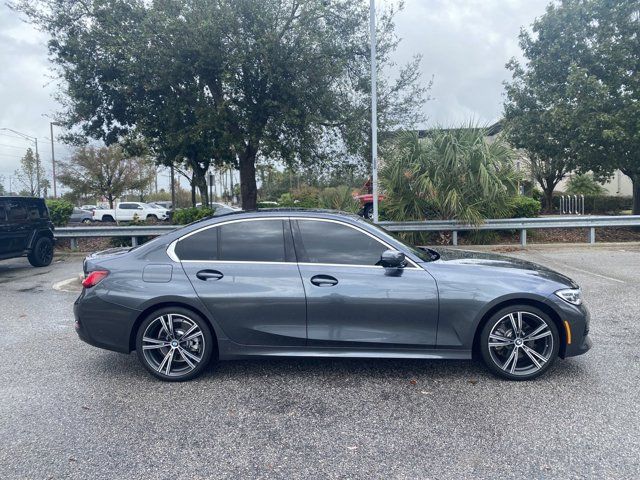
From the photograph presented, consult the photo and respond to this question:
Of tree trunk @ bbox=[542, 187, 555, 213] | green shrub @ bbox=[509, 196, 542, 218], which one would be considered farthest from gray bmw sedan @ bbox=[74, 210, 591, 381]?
tree trunk @ bbox=[542, 187, 555, 213]

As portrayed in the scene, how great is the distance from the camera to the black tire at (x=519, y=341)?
13.9 ft

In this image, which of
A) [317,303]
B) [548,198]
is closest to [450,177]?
[317,303]

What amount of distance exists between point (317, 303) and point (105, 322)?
6.34 ft

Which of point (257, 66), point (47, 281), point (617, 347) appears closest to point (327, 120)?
point (257, 66)

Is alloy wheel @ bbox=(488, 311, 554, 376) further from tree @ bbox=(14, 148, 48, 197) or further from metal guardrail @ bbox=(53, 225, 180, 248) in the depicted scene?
tree @ bbox=(14, 148, 48, 197)

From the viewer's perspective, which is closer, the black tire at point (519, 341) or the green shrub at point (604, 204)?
the black tire at point (519, 341)

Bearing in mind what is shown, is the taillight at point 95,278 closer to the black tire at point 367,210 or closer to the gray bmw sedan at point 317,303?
the gray bmw sedan at point 317,303

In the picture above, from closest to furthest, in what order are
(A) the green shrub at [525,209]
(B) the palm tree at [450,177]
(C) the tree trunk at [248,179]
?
(B) the palm tree at [450,177] < (A) the green shrub at [525,209] < (C) the tree trunk at [248,179]

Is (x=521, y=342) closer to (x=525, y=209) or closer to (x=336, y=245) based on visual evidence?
(x=336, y=245)

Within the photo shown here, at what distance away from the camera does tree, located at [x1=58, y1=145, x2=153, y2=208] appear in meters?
40.5

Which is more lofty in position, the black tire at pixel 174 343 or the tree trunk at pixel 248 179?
the tree trunk at pixel 248 179

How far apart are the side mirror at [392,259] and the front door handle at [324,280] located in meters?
0.46

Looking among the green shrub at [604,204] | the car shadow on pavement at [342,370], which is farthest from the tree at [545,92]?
the car shadow on pavement at [342,370]

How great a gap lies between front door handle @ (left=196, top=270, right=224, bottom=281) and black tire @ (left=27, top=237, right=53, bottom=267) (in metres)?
8.73
